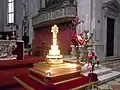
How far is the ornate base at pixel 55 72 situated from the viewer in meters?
2.04

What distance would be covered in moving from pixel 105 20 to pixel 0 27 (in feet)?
33.6

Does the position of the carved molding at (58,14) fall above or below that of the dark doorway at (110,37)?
above

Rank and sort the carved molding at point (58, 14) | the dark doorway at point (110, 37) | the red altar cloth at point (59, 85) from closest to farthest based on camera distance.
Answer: the red altar cloth at point (59, 85) < the carved molding at point (58, 14) < the dark doorway at point (110, 37)

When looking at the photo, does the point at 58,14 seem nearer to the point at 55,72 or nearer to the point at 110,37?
the point at 110,37

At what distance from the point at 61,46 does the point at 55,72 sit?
730 cm

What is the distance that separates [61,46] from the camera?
9.40 m

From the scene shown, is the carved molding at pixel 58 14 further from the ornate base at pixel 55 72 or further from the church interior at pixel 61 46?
the ornate base at pixel 55 72

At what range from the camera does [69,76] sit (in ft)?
7.20

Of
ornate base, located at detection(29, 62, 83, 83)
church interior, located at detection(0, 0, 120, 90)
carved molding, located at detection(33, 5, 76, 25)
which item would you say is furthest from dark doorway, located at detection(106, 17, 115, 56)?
ornate base, located at detection(29, 62, 83, 83)

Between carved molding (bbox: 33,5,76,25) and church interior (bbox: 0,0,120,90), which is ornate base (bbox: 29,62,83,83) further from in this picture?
carved molding (bbox: 33,5,76,25)

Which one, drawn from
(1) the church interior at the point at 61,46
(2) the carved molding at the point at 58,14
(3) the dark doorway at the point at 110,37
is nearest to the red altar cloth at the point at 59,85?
(1) the church interior at the point at 61,46

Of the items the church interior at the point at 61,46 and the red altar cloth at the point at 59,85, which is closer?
the red altar cloth at the point at 59,85

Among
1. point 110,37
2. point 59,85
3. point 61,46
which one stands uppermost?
point 110,37

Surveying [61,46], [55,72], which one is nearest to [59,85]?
[55,72]
